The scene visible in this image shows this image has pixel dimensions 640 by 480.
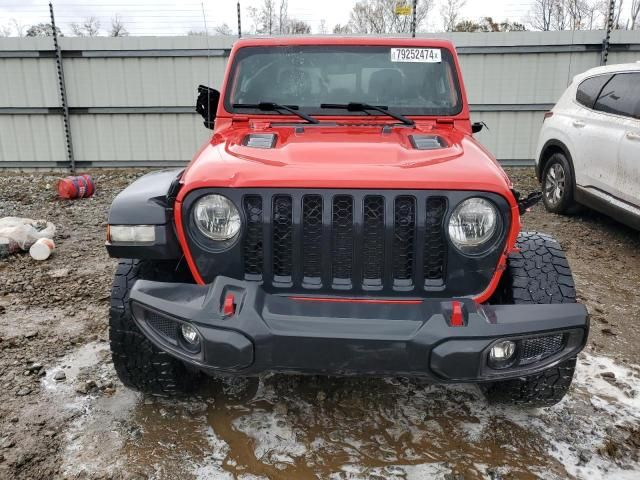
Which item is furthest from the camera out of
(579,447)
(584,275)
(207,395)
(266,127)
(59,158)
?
(59,158)

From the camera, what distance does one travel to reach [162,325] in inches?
84.0

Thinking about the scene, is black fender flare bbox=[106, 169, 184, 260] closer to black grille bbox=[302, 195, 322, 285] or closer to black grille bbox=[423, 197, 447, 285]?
black grille bbox=[302, 195, 322, 285]

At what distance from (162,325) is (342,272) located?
2.42 feet

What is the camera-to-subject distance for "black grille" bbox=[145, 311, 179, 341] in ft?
6.97

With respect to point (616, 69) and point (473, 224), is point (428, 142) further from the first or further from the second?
point (616, 69)

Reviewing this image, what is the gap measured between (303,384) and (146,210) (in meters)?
1.24

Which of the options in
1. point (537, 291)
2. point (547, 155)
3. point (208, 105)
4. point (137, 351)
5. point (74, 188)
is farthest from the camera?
point (74, 188)

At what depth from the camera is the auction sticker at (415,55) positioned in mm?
3316

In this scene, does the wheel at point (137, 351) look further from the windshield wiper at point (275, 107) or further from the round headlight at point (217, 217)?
the windshield wiper at point (275, 107)

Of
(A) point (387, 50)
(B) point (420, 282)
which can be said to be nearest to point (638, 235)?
(A) point (387, 50)

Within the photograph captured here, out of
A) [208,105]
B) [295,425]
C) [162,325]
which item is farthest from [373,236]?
[208,105]

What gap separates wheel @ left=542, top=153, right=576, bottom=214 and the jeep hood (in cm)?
387

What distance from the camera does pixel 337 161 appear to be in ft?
7.30

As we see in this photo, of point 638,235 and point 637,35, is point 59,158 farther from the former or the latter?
point 637,35
